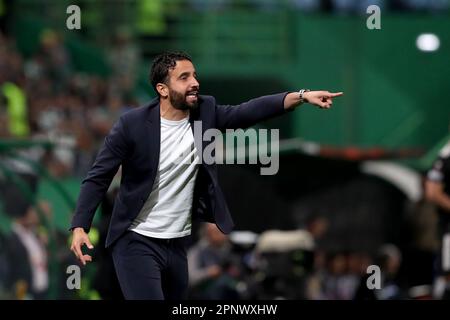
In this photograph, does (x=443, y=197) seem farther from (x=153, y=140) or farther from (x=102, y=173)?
(x=102, y=173)

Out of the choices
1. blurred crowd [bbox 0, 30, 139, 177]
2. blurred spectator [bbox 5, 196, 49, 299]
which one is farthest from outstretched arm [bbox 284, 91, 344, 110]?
blurred crowd [bbox 0, 30, 139, 177]

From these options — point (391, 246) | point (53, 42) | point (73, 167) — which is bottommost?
point (391, 246)

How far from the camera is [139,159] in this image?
377 inches

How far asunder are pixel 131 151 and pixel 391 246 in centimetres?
1228

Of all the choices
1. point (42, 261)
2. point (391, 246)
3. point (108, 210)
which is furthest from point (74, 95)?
point (108, 210)

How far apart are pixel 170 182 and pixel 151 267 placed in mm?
560

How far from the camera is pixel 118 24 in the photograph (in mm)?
25812

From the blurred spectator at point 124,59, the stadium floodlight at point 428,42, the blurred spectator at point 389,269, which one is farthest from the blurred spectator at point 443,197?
the stadium floodlight at point 428,42

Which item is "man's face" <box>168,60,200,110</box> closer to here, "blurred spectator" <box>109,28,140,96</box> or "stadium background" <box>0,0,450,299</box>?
"stadium background" <box>0,0,450,299</box>

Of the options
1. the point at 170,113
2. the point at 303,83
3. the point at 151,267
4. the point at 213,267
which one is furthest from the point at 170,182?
the point at 303,83

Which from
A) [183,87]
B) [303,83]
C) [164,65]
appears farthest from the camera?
[303,83]
